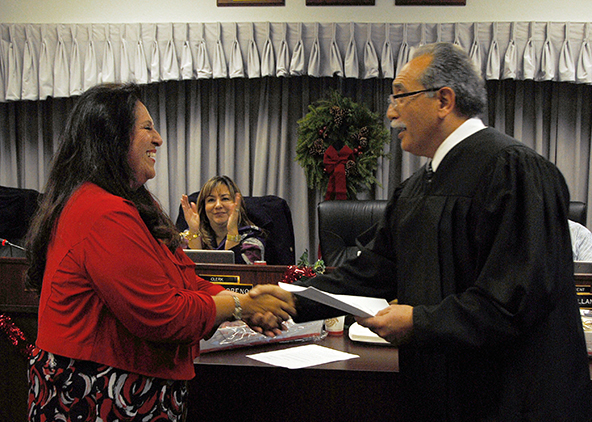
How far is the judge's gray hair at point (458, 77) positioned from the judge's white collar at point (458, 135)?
28 mm

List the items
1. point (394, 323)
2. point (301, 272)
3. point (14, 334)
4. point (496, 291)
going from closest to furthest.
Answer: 1. point (496, 291)
2. point (394, 323)
3. point (301, 272)
4. point (14, 334)

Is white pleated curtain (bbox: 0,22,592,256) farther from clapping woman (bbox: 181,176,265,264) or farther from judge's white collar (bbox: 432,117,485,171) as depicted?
judge's white collar (bbox: 432,117,485,171)

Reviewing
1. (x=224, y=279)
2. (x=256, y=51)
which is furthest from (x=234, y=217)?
(x=256, y=51)

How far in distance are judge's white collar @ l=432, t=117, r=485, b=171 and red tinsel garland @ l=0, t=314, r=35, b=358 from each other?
Result: 69.9 inches

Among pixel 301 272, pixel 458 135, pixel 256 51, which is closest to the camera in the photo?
pixel 458 135

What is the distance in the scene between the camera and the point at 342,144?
14.5 ft

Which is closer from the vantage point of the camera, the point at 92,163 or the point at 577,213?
the point at 92,163

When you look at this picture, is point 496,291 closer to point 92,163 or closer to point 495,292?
point 495,292

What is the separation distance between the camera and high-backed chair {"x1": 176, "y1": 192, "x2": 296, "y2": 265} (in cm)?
346

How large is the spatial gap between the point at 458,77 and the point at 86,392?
46.4 inches

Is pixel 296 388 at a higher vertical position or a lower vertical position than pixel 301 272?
lower

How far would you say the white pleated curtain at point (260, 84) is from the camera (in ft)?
14.4

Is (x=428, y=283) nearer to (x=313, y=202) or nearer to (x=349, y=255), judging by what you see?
(x=349, y=255)

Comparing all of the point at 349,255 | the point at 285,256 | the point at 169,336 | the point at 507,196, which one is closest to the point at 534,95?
the point at 349,255
